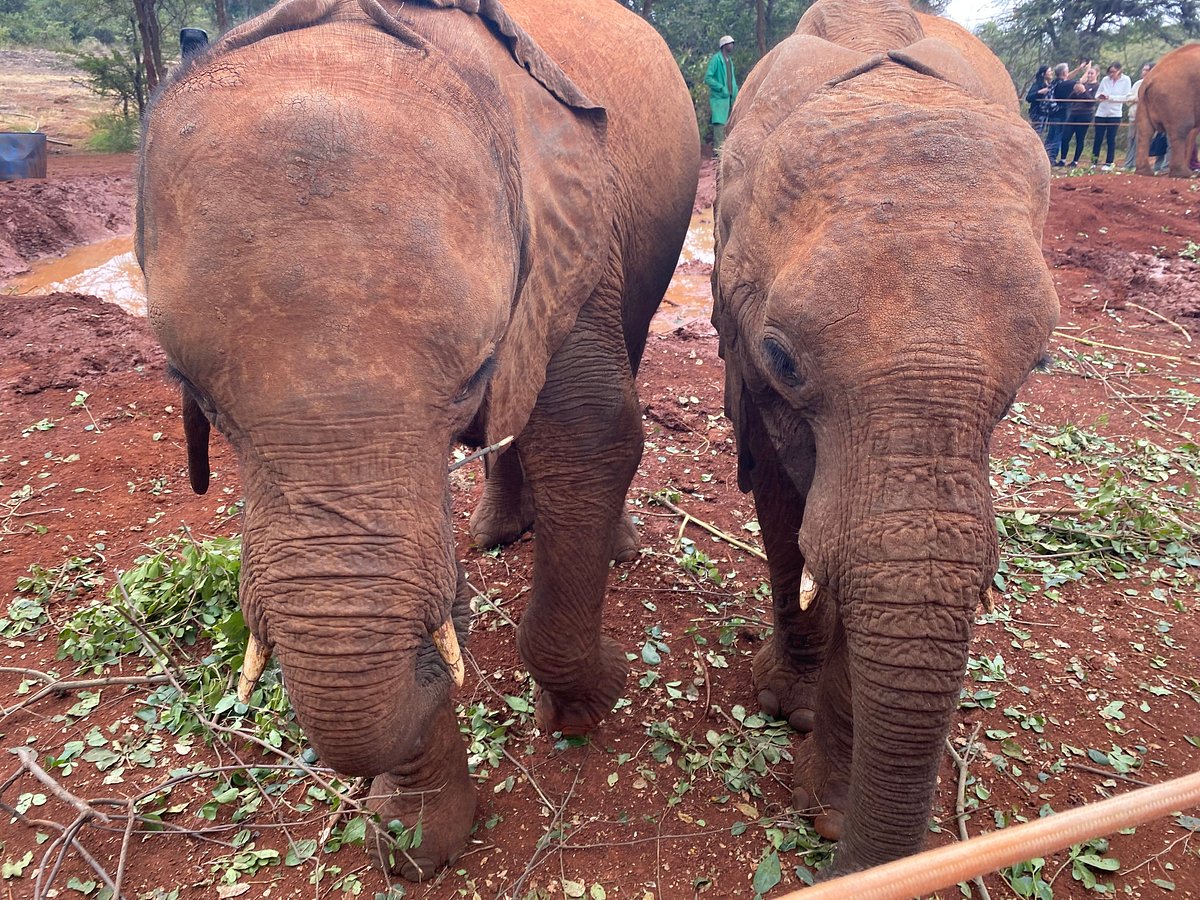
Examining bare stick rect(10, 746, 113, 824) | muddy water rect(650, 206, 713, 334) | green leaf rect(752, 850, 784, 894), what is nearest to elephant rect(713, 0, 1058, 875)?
green leaf rect(752, 850, 784, 894)

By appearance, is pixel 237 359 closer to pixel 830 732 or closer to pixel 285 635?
pixel 285 635

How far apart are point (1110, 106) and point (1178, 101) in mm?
1346

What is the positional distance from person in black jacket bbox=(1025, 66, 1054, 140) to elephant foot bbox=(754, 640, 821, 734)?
15.9m

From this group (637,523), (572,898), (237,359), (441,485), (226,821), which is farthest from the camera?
(637,523)

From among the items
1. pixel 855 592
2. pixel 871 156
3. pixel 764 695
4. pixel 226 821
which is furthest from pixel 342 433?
pixel 764 695

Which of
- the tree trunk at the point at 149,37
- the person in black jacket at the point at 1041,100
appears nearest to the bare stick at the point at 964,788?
the tree trunk at the point at 149,37

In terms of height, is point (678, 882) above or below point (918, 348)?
below

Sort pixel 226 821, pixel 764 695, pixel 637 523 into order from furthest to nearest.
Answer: pixel 637 523
pixel 764 695
pixel 226 821

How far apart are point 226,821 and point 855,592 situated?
2290mm

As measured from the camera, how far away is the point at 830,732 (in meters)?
2.67

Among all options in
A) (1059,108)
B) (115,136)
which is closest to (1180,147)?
(1059,108)

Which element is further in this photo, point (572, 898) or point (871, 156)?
point (572, 898)

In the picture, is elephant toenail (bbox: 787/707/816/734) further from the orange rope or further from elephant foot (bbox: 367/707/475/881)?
the orange rope

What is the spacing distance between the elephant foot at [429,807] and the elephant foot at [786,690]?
1261 millimetres
